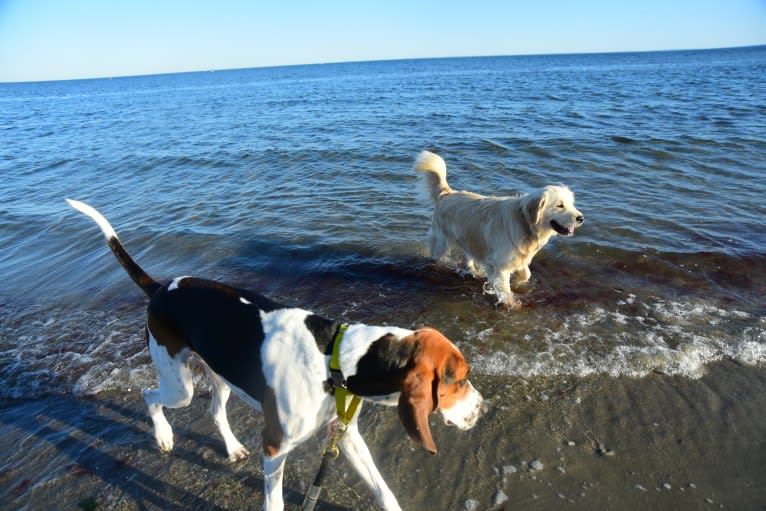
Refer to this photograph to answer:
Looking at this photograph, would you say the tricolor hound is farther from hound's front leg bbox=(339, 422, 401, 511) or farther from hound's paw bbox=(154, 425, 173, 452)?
hound's paw bbox=(154, 425, 173, 452)

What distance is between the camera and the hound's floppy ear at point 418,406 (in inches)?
94.8

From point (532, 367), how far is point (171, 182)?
11321mm

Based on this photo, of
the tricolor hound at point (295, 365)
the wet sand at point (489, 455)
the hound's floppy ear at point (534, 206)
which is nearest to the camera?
the tricolor hound at point (295, 365)

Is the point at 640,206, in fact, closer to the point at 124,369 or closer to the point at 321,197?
the point at 321,197

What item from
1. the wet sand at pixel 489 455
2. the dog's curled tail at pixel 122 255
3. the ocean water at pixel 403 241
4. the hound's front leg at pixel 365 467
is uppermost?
the dog's curled tail at pixel 122 255

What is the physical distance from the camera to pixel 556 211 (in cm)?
567

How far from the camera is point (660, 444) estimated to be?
3.48 meters

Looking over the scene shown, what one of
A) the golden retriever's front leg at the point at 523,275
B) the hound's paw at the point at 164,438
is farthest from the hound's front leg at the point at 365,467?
the golden retriever's front leg at the point at 523,275

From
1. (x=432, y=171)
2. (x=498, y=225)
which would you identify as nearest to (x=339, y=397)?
(x=498, y=225)

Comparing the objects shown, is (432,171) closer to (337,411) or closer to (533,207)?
(533,207)

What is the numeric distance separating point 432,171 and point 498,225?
66.3 inches

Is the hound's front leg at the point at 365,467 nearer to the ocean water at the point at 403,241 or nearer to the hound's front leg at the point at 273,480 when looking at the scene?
the hound's front leg at the point at 273,480

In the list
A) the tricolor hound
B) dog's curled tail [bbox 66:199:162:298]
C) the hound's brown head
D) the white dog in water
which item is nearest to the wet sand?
the tricolor hound

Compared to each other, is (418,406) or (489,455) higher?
(418,406)
